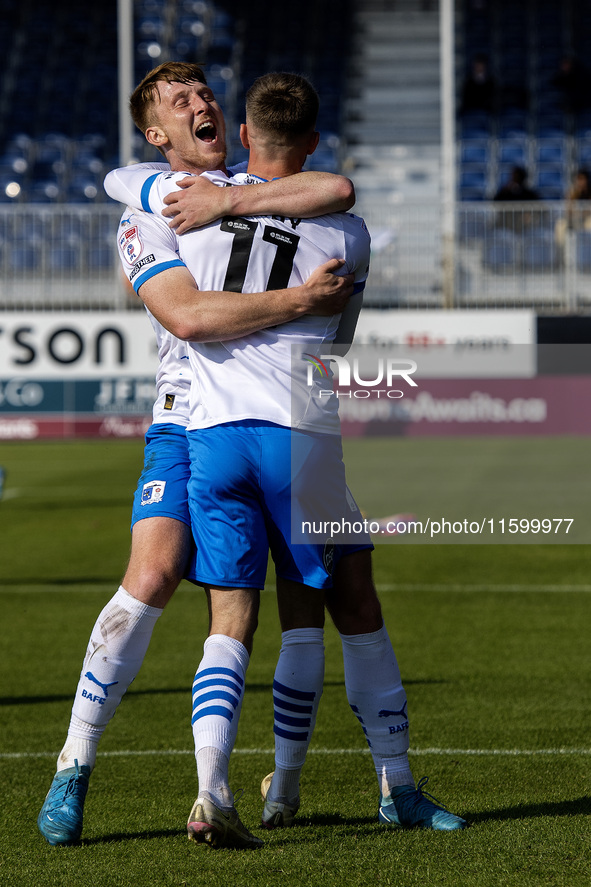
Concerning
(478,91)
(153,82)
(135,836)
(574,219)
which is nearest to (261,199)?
(153,82)

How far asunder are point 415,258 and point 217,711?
1455 cm

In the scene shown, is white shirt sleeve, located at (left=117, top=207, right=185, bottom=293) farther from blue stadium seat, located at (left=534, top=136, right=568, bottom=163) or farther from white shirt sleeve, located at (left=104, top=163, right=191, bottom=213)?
blue stadium seat, located at (left=534, top=136, right=568, bottom=163)

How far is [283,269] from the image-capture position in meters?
2.97

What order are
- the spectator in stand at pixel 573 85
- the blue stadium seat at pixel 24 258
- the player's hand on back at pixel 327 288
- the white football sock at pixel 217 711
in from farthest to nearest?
the spectator in stand at pixel 573 85 < the blue stadium seat at pixel 24 258 < the player's hand on back at pixel 327 288 < the white football sock at pixel 217 711

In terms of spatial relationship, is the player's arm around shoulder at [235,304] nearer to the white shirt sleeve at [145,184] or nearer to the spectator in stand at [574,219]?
the white shirt sleeve at [145,184]

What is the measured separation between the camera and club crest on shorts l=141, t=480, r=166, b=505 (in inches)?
123

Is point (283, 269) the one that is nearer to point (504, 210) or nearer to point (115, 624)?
point (115, 624)

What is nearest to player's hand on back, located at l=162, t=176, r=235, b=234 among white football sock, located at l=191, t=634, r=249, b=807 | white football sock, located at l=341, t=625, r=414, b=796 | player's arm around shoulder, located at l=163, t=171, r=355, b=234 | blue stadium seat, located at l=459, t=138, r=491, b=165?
player's arm around shoulder, located at l=163, t=171, r=355, b=234

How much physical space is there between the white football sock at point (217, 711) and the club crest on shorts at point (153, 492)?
0.38 meters

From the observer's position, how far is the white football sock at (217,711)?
281 centimetres

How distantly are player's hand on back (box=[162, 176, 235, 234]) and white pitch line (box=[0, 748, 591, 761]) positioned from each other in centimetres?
196

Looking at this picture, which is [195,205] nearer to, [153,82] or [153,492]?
[153,82]

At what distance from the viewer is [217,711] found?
2904 millimetres

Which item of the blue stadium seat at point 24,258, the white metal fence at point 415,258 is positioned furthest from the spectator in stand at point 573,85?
the blue stadium seat at point 24,258
